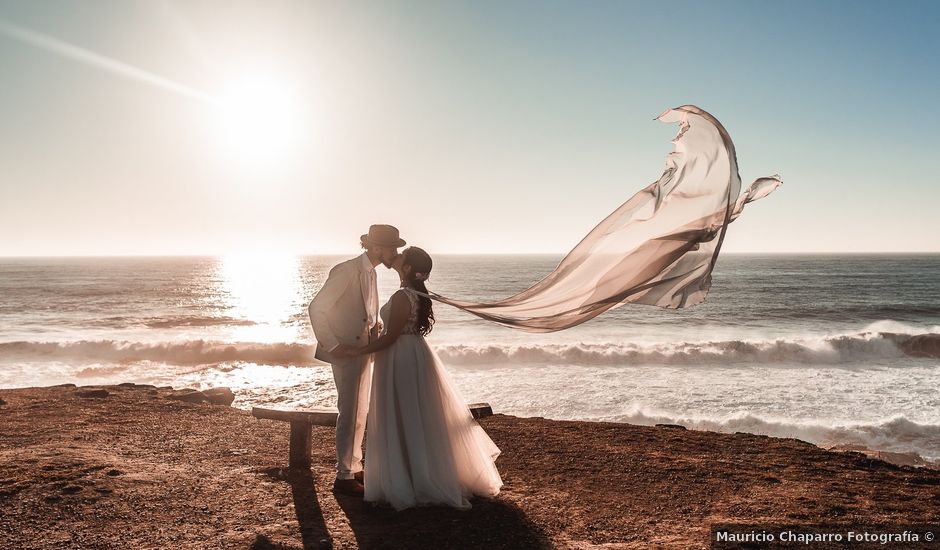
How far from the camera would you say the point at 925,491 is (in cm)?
580

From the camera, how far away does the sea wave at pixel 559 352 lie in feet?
61.5

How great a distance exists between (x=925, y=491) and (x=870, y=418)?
5.42 meters

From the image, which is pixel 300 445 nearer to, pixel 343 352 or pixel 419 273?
pixel 343 352

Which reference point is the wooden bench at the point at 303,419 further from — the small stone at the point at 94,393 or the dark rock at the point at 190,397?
the small stone at the point at 94,393

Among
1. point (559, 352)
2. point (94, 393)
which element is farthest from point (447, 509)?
point (559, 352)

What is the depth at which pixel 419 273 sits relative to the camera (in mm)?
4625

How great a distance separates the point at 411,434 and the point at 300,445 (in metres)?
1.96

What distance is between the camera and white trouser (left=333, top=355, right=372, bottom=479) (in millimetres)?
4898

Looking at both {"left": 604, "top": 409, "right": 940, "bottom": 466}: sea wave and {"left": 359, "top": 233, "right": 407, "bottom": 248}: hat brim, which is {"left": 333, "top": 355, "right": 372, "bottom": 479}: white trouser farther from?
{"left": 604, "top": 409, "right": 940, "bottom": 466}: sea wave

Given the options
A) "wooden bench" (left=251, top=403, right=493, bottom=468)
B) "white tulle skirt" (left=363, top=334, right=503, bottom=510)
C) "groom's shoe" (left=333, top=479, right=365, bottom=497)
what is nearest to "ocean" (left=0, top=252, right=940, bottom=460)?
"wooden bench" (left=251, top=403, right=493, bottom=468)

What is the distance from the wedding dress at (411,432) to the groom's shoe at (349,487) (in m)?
0.40

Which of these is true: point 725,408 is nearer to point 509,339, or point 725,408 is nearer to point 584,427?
point 584,427

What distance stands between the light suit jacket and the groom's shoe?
3.99ft

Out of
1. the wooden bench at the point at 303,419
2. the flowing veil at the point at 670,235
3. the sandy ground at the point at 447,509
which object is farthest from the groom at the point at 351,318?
the flowing veil at the point at 670,235
